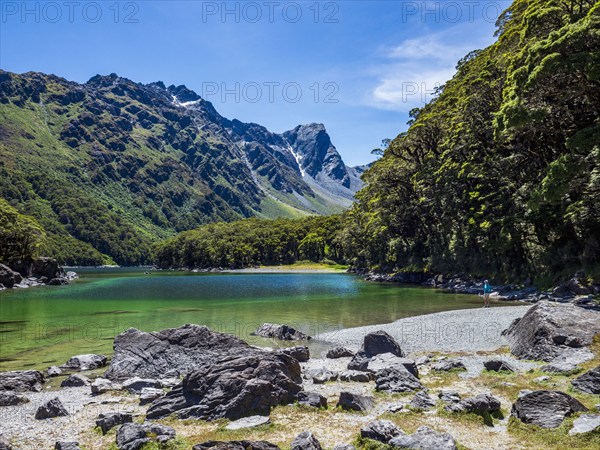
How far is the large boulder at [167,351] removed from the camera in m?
21.0

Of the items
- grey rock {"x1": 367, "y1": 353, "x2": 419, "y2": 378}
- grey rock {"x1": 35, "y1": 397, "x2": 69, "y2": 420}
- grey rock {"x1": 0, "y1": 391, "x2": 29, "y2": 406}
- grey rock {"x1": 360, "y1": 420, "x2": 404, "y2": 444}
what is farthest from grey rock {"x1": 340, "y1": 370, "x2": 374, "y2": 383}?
grey rock {"x1": 0, "y1": 391, "x2": 29, "y2": 406}

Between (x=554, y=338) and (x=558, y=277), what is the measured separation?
29732mm

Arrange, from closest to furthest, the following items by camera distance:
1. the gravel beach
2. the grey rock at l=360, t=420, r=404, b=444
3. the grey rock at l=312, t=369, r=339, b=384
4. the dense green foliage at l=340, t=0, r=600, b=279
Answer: the grey rock at l=360, t=420, r=404, b=444 → the grey rock at l=312, t=369, r=339, b=384 → the gravel beach → the dense green foliage at l=340, t=0, r=600, b=279

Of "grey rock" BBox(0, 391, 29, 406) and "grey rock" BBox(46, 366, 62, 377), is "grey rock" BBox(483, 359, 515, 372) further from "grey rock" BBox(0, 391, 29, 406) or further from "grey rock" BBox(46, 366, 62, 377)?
"grey rock" BBox(46, 366, 62, 377)

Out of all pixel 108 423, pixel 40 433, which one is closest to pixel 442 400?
pixel 108 423

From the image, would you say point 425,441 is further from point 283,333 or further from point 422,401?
point 283,333

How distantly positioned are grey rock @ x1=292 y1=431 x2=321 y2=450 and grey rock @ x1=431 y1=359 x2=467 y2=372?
9.69m

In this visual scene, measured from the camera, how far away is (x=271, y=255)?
188m

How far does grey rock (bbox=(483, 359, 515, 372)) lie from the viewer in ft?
58.3

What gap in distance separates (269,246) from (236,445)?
175870mm

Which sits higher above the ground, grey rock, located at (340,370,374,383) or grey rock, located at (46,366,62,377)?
grey rock, located at (340,370,374,383)

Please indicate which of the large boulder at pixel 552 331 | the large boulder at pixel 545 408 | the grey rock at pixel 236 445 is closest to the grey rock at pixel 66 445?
the grey rock at pixel 236 445

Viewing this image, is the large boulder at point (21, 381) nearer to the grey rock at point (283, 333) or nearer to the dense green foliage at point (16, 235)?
the grey rock at point (283, 333)

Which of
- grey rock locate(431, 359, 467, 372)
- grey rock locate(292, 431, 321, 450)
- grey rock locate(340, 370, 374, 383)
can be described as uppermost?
grey rock locate(292, 431, 321, 450)
